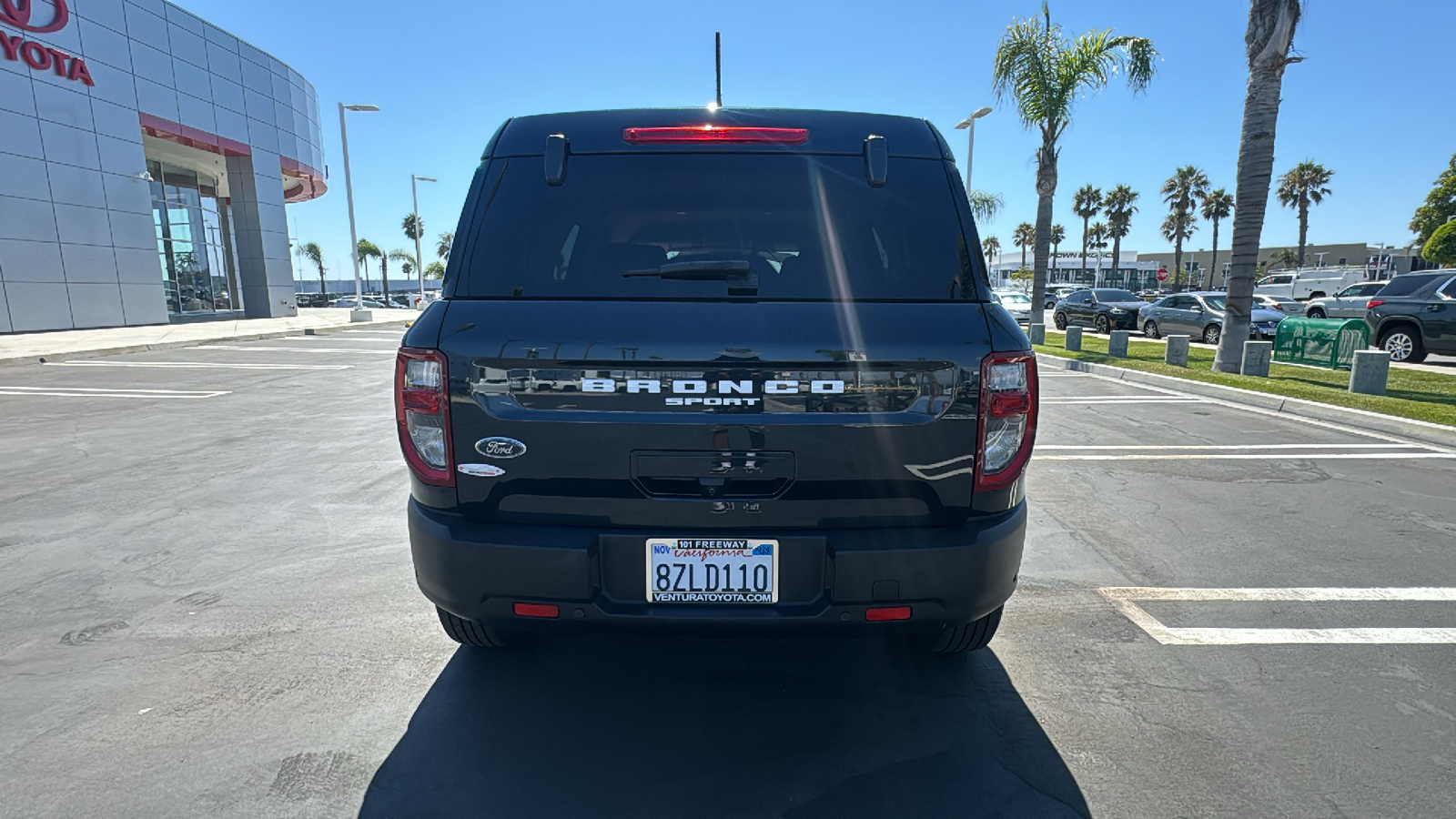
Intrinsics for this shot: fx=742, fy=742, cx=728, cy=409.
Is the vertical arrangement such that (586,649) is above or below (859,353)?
below

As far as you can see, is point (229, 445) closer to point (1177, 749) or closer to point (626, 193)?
point (626, 193)

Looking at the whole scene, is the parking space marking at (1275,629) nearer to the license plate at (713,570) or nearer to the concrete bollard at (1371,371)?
the license plate at (713,570)

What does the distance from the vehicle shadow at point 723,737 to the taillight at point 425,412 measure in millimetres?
940

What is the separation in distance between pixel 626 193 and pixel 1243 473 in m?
5.97

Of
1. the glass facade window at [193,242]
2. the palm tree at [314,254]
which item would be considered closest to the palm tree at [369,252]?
the palm tree at [314,254]

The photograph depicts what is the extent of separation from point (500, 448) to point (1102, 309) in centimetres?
2516

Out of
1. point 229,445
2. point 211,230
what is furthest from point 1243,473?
point 211,230

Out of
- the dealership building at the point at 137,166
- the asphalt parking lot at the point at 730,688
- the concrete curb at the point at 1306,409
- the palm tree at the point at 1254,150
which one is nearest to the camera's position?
the asphalt parking lot at the point at 730,688

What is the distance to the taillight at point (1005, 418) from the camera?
7.30ft

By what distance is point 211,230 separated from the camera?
109 ft

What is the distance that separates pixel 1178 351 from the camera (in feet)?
44.7

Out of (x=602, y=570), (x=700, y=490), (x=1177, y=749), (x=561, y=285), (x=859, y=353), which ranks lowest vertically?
(x=1177, y=749)

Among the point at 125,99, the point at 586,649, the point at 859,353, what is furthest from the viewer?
the point at 125,99

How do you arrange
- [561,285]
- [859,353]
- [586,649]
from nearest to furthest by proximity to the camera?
[859,353]
[561,285]
[586,649]
